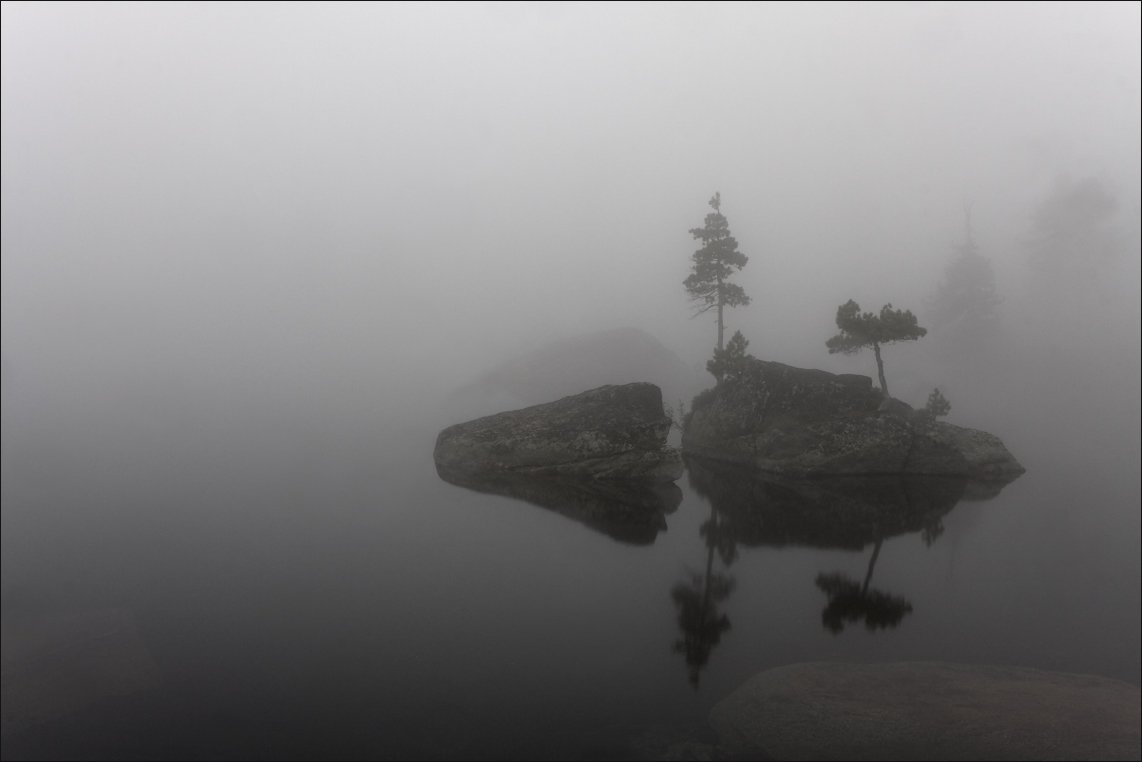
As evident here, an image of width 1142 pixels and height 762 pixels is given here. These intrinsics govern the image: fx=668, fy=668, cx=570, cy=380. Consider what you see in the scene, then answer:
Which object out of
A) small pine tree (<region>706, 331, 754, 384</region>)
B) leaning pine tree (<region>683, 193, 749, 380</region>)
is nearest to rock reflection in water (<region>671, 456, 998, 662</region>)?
small pine tree (<region>706, 331, 754, 384</region>)

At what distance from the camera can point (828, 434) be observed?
34.8m

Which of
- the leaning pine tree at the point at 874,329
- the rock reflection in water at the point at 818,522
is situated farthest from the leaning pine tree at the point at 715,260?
the rock reflection in water at the point at 818,522

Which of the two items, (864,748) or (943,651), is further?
(943,651)

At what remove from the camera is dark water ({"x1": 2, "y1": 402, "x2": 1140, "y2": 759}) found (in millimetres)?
13117

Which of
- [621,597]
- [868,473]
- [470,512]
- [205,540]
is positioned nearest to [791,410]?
[868,473]

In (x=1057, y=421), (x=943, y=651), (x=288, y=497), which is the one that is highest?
(x=1057, y=421)

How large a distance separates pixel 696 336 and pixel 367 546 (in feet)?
343

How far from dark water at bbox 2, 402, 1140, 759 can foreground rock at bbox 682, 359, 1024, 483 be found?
3.51 meters

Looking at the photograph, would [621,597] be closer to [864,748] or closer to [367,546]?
[864,748]

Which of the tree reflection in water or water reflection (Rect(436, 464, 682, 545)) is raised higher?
water reflection (Rect(436, 464, 682, 545))

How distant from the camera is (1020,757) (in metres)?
11.9

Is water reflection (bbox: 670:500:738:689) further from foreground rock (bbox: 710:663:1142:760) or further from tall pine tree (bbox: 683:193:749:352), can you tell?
tall pine tree (bbox: 683:193:749:352)

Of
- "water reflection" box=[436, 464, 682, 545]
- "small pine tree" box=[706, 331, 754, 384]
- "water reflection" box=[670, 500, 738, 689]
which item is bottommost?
"water reflection" box=[670, 500, 738, 689]

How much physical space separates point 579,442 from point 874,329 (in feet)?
64.4
